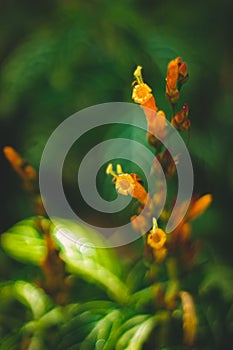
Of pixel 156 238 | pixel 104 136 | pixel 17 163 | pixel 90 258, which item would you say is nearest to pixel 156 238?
pixel 156 238

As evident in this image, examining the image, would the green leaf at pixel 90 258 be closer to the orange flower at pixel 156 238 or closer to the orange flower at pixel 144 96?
the orange flower at pixel 156 238

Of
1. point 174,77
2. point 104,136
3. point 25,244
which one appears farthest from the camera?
point 104,136

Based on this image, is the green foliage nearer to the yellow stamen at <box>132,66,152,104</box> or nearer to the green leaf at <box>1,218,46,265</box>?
the green leaf at <box>1,218,46,265</box>

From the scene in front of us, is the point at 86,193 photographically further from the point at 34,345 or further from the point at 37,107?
the point at 34,345

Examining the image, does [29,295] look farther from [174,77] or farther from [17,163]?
[174,77]

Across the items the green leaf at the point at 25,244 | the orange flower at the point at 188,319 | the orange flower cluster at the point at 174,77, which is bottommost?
the orange flower at the point at 188,319

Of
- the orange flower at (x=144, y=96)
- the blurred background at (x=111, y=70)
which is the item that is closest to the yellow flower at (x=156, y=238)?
the orange flower at (x=144, y=96)

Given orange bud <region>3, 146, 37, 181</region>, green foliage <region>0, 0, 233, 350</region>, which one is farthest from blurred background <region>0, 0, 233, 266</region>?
orange bud <region>3, 146, 37, 181</region>

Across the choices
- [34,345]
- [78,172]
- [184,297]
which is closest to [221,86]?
[78,172]
